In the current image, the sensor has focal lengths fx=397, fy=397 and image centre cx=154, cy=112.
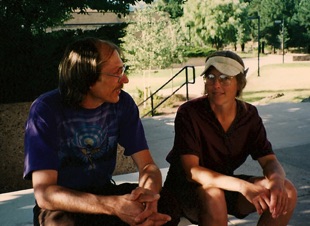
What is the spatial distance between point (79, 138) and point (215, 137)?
943 millimetres

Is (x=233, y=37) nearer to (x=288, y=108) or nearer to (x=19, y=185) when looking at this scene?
(x=288, y=108)

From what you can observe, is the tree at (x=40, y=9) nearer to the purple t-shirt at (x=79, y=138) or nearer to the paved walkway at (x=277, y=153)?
the paved walkway at (x=277, y=153)

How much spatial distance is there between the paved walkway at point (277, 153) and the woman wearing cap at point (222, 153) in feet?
1.93

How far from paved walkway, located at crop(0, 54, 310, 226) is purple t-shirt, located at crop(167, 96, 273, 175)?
70 centimetres

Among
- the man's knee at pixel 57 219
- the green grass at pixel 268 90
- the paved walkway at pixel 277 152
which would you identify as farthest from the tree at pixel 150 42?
the man's knee at pixel 57 219

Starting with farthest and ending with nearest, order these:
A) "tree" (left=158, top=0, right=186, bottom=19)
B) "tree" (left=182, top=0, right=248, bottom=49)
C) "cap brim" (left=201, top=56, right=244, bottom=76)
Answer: "tree" (left=158, top=0, right=186, bottom=19) → "tree" (left=182, top=0, right=248, bottom=49) → "cap brim" (left=201, top=56, right=244, bottom=76)

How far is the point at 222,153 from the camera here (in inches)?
105

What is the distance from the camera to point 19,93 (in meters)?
5.67

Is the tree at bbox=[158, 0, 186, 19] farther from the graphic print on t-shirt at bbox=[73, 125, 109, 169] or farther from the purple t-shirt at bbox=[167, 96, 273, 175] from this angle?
the graphic print on t-shirt at bbox=[73, 125, 109, 169]

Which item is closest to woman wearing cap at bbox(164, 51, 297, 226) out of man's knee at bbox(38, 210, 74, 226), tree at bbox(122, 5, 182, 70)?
man's knee at bbox(38, 210, 74, 226)

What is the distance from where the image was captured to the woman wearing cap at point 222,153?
246cm

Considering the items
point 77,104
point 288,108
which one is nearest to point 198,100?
point 77,104

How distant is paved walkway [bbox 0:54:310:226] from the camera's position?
3506mm

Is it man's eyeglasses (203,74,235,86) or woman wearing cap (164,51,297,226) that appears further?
man's eyeglasses (203,74,235,86)
